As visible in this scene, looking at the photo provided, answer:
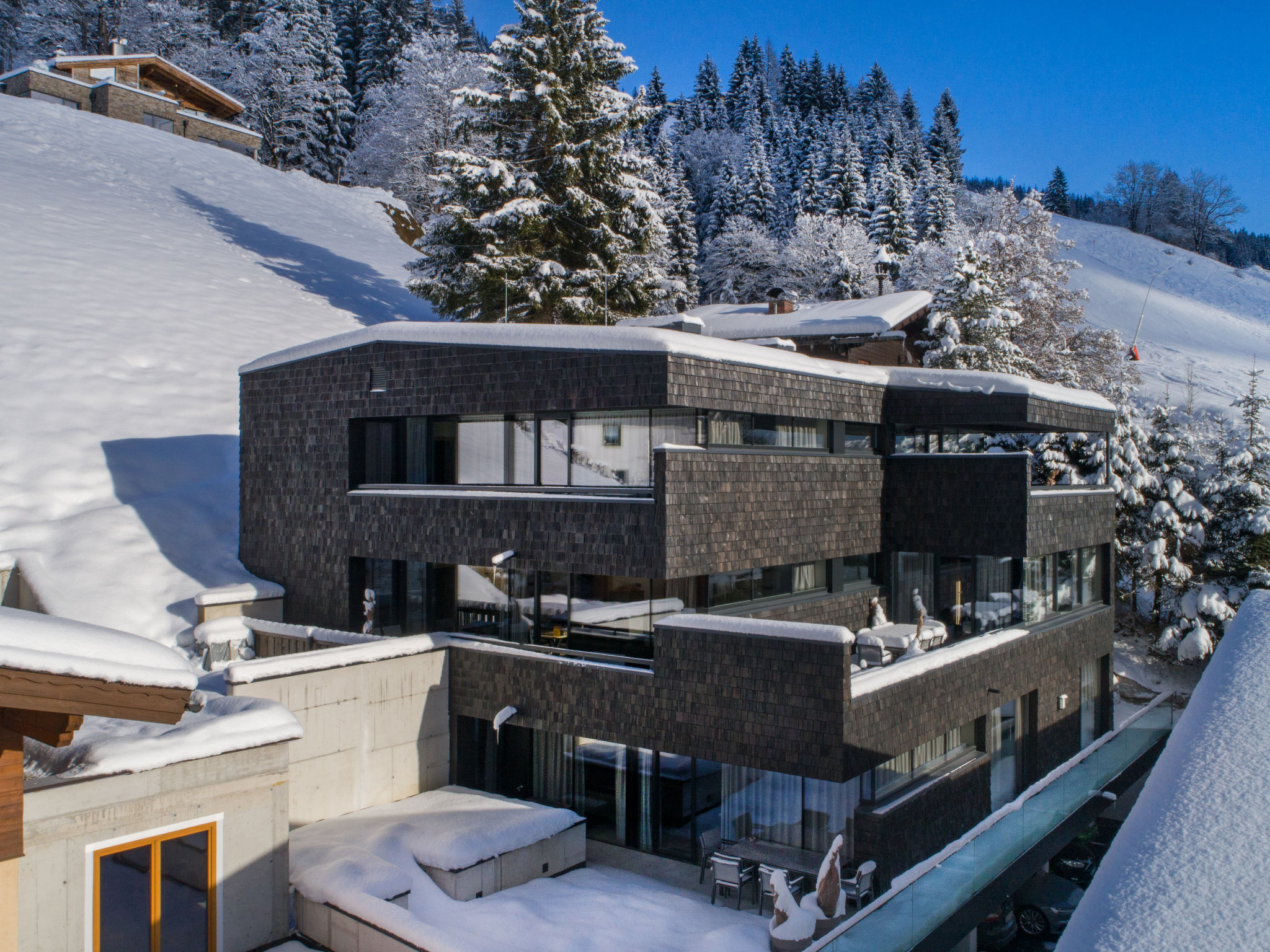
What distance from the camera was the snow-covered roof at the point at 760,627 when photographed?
1027 centimetres

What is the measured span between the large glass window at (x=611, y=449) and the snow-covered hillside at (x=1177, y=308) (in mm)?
49407

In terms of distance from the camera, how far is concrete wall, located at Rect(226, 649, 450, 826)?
1138 cm

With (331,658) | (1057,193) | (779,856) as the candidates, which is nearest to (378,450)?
(331,658)

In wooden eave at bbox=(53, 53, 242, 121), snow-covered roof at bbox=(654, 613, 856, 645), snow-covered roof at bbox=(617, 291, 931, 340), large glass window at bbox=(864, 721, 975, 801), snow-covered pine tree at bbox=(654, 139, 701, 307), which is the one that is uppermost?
wooden eave at bbox=(53, 53, 242, 121)

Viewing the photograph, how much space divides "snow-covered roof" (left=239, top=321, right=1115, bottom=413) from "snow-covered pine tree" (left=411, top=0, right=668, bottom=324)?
1164 cm

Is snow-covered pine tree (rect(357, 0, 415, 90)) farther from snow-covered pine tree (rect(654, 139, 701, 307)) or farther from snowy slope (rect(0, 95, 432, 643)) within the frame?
snow-covered pine tree (rect(654, 139, 701, 307))

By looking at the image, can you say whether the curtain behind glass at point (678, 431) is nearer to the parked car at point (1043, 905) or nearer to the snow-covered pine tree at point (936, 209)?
the parked car at point (1043, 905)

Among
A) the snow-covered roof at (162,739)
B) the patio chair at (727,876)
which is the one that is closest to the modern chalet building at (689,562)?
the patio chair at (727,876)

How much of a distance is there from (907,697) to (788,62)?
316ft

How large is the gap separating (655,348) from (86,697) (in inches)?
293

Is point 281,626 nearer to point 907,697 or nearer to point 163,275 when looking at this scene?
point 907,697

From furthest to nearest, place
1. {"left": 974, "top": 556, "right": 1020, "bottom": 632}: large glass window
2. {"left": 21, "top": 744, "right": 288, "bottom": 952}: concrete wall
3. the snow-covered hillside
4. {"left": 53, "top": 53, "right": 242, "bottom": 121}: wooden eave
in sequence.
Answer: the snow-covered hillside < {"left": 53, "top": 53, "right": 242, "bottom": 121}: wooden eave < {"left": 974, "top": 556, "right": 1020, "bottom": 632}: large glass window < {"left": 21, "top": 744, "right": 288, "bottom": 952}: concrete wall

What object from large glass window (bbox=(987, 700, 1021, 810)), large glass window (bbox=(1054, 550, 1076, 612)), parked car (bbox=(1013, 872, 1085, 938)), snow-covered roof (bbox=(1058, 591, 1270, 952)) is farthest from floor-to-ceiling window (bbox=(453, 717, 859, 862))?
snow-covered roof (bbox=(1058, 591, 1270, 952))

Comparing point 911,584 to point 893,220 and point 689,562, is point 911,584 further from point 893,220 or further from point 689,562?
point 893,220
